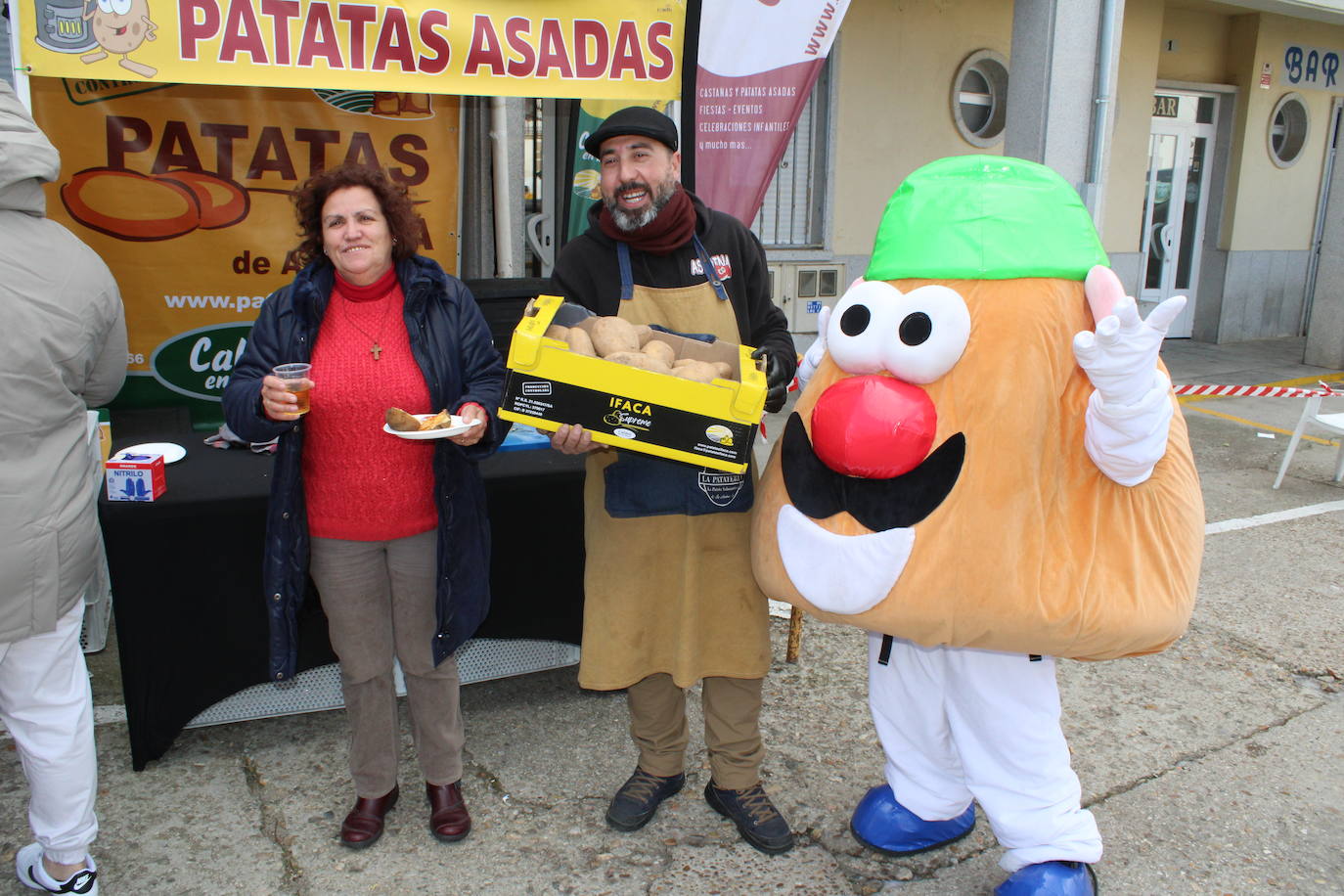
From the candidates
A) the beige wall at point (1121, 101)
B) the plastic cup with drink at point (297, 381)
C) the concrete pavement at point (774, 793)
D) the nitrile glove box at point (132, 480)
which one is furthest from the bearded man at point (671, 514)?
the beige wall at point (1121, 101)

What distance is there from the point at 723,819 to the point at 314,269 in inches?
73.5

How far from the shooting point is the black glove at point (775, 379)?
2.48 m

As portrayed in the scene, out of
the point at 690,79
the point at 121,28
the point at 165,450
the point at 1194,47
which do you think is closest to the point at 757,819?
the point at 165,450

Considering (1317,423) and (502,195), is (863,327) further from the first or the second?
(1317,423)

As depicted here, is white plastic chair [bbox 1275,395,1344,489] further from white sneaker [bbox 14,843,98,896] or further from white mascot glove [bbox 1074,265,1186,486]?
white sneaker [bbox 14,843,98,896]

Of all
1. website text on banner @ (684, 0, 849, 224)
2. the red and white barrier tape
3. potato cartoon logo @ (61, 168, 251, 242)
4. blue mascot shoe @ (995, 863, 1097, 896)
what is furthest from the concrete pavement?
the red and white barrier tape

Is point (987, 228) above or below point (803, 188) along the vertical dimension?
below

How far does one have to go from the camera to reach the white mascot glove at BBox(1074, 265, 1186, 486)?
1859 mm

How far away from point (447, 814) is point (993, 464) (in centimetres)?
A: 175

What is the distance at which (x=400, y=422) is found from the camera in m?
2.19

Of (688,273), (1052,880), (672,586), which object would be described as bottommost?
(1052,880)

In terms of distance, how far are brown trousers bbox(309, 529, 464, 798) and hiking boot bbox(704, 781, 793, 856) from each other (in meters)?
0.77

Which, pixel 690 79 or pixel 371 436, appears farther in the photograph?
pixel 690 79

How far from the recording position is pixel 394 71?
12.1 ft
